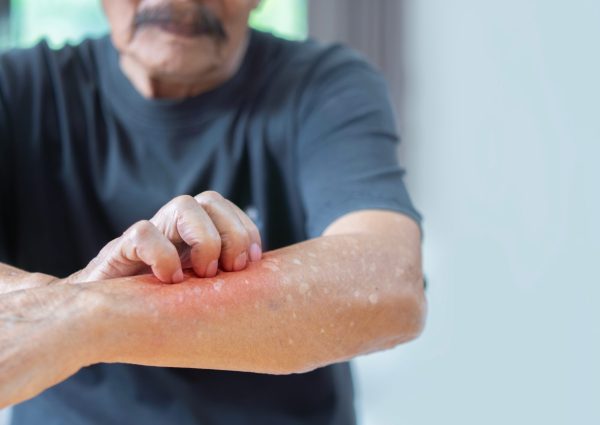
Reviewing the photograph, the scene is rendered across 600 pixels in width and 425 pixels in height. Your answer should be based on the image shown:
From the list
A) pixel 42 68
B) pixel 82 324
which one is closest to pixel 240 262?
pixel 82 324

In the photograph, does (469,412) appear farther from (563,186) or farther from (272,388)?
(272,388)

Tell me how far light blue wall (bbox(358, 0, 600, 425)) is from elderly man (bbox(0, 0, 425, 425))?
2.50 ft

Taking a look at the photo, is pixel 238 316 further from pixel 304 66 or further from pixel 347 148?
pixel 304 66

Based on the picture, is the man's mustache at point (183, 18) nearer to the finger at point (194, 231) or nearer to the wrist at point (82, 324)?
the finger at point (194, 231)

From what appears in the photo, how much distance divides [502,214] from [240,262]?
1320mm

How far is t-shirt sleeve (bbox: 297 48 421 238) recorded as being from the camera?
3.15ft

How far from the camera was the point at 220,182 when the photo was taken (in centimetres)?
111

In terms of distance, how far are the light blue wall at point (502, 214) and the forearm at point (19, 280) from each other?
4.19 feet

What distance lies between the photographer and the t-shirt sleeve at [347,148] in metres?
0.96

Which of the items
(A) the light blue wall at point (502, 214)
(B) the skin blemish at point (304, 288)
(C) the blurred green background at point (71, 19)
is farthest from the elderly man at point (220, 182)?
(C) the blurred green background at point (71, 19)

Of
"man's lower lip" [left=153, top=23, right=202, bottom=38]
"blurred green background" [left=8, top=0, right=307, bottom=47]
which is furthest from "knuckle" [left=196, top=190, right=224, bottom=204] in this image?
"blurred green background" [left=8, top=0, right=307, bottom=47]

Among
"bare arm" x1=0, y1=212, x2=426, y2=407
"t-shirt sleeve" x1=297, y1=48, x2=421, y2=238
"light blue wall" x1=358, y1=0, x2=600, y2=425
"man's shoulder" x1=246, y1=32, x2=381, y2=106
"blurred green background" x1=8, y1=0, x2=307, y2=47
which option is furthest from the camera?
"blurred green background" x1=8, y1=0, x2=307, y2=47

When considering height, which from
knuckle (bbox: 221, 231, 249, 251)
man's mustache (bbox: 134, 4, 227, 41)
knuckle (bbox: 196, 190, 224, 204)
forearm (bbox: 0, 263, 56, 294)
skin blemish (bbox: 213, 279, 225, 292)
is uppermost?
man's mustache (bbox: 134, 4, 227, 41)

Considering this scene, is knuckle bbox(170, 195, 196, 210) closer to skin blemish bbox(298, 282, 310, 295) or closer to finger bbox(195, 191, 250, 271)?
finger bbox(195, 191, 250, 271)
